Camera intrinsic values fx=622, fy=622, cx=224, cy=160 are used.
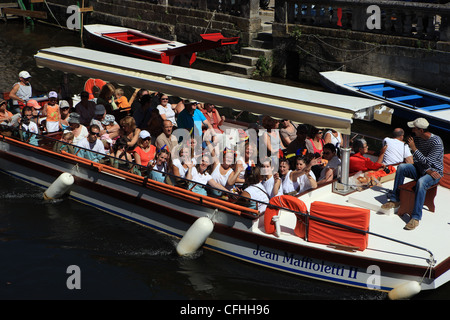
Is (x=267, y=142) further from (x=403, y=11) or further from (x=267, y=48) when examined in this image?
(x=267, y=48)

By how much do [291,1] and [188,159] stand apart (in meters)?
11.2

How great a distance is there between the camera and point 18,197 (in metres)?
12.0

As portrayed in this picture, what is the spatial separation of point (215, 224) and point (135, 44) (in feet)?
47.1

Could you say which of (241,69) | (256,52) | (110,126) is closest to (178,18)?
(256,52)

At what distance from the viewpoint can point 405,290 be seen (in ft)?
26.3

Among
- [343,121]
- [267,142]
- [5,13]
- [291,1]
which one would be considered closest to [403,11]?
[291,1]

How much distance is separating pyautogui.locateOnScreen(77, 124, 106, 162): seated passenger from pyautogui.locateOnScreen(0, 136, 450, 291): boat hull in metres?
0.20

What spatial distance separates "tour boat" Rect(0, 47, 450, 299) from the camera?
833 centimetres

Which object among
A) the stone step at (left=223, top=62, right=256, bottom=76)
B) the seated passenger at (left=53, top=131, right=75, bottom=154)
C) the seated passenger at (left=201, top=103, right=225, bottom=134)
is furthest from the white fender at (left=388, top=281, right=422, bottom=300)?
the stone step at (left=223, top=62, right=256, bottom=76)

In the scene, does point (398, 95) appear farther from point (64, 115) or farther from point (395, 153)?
point (64, 115)

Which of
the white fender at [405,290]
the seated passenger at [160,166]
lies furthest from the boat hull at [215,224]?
the seated passenger at [160,166]

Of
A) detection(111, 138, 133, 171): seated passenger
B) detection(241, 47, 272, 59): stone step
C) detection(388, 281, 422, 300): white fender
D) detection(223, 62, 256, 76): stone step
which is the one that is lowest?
detection(388, 281, 422, 300): white fender

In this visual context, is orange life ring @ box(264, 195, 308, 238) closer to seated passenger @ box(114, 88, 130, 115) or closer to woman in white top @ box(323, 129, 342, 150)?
woman in white top @ box(323, 129, 342, 150)

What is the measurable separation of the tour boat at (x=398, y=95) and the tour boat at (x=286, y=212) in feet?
16.6
